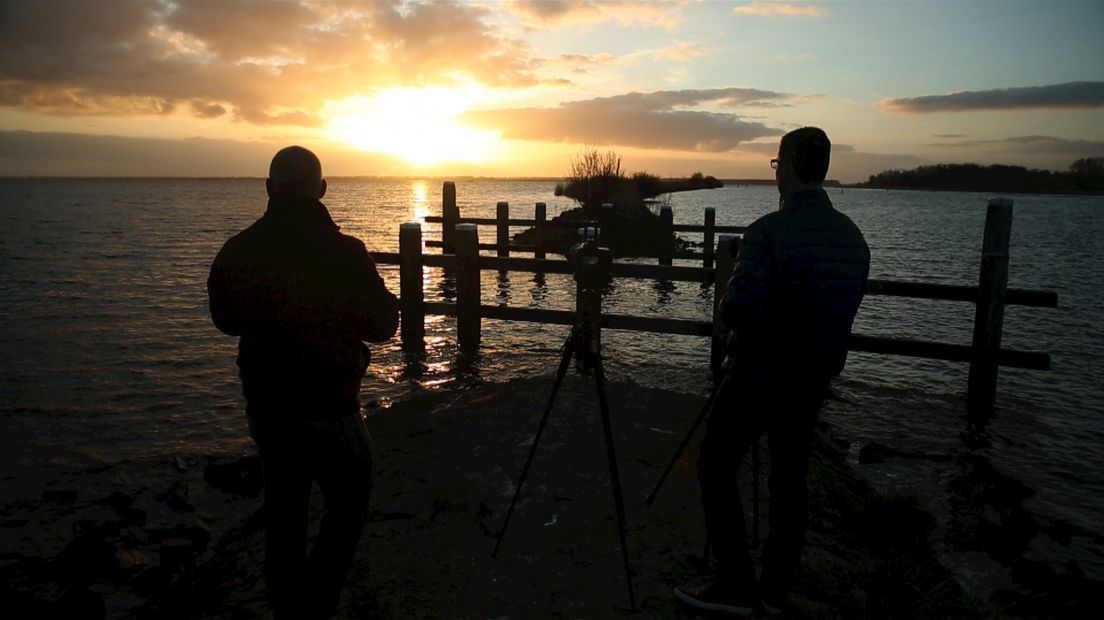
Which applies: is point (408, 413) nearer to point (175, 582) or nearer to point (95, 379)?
point (175, 582)

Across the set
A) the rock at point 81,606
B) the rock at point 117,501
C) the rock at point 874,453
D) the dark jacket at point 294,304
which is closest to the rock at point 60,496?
the rock at point 117,501

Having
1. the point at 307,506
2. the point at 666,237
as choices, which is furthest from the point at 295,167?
the point at 666,237

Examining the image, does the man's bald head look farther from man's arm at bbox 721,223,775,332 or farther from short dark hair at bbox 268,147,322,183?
man's arm at bbox 721,223,775,332

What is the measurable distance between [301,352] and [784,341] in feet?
7.40

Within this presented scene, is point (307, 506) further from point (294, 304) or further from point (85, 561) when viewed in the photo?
point (85, 561)

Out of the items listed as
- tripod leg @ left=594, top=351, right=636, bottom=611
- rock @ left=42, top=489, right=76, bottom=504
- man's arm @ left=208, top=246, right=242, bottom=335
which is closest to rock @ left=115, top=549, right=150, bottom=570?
rock @ left=42, top=489, right=76, bottom=504

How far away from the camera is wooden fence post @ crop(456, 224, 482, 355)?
31.4 ft

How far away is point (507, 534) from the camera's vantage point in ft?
14.3

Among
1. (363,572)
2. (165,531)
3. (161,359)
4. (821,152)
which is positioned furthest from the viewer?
(161,359)

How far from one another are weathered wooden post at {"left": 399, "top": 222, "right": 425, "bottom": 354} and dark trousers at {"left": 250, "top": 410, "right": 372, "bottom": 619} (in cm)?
702

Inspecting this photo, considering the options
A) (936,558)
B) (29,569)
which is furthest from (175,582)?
(936,558)

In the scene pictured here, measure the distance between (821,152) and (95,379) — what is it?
36.8ft

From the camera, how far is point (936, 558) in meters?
4.80

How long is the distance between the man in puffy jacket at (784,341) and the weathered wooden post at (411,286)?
7.39m
